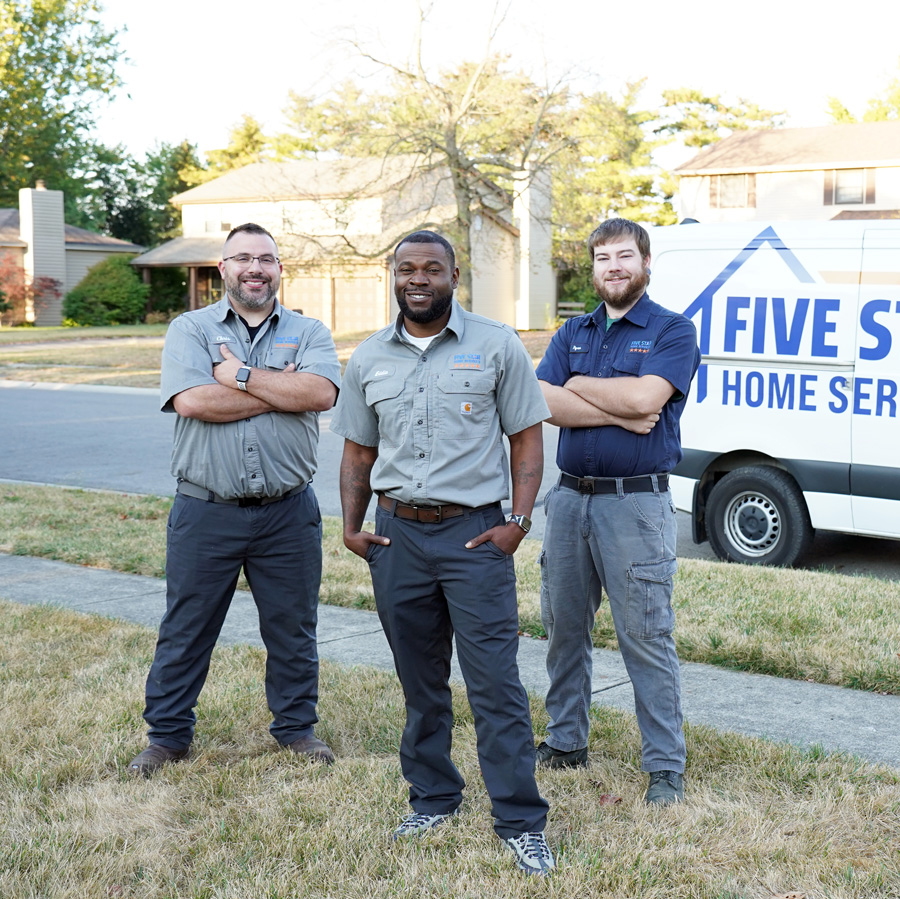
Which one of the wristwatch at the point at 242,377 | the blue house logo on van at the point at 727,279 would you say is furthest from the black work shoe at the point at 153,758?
the blue house logo on van at the point at 727,279

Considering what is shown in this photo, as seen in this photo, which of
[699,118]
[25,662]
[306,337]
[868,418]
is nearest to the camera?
[306,337]

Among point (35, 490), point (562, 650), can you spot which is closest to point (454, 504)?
point (562, 650)

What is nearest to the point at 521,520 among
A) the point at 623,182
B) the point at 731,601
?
the point at 731,601

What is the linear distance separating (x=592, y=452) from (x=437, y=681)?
0.98 metres

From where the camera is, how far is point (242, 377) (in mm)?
4125

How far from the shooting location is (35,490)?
1048cm

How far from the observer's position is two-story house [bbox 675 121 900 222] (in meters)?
35.8

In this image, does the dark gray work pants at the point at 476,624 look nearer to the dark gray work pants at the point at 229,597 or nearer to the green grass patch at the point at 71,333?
the dark gray work pants at the point at 229,597

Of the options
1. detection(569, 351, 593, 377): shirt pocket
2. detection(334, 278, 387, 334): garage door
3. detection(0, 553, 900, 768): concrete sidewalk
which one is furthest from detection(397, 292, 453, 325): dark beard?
detection(334, 278, 387, 334): garage door

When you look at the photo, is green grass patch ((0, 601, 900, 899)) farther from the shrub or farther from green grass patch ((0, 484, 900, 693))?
the shrub

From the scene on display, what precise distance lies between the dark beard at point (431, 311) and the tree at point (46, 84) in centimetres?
5626

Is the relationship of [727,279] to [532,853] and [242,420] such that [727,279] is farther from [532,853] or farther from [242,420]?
[532,853]

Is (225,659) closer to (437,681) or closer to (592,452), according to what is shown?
(437,681)

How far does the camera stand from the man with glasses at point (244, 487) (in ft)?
13.8
